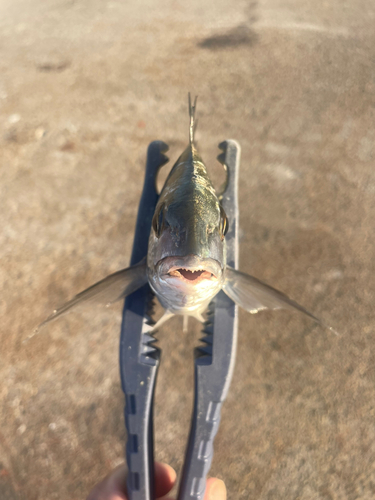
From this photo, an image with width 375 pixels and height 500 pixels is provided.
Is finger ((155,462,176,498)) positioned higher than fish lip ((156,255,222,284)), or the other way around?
fish lip ((156,255,222,284))

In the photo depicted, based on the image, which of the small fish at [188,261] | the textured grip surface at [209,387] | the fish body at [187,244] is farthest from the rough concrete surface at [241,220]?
the fish body at [187,244]

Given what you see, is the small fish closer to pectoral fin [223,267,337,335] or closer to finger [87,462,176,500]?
pectoral fin [223,267,337,335]

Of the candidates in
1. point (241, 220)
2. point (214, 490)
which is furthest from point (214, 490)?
point (241, 220)

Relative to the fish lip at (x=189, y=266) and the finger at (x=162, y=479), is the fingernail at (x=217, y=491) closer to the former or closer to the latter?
the finger at (x=162, y=479)

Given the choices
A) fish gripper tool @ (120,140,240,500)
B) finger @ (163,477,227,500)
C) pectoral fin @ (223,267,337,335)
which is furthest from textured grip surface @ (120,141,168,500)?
pectoral fin @ (223,267,337,335)

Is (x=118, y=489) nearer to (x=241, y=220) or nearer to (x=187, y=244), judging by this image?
(x=187, y=244)

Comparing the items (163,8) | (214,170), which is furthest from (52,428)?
(163,8)

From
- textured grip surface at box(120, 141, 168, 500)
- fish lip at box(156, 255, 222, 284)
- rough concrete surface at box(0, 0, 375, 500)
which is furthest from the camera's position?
rough concrete surface at box(0, 0, 375, 500)
